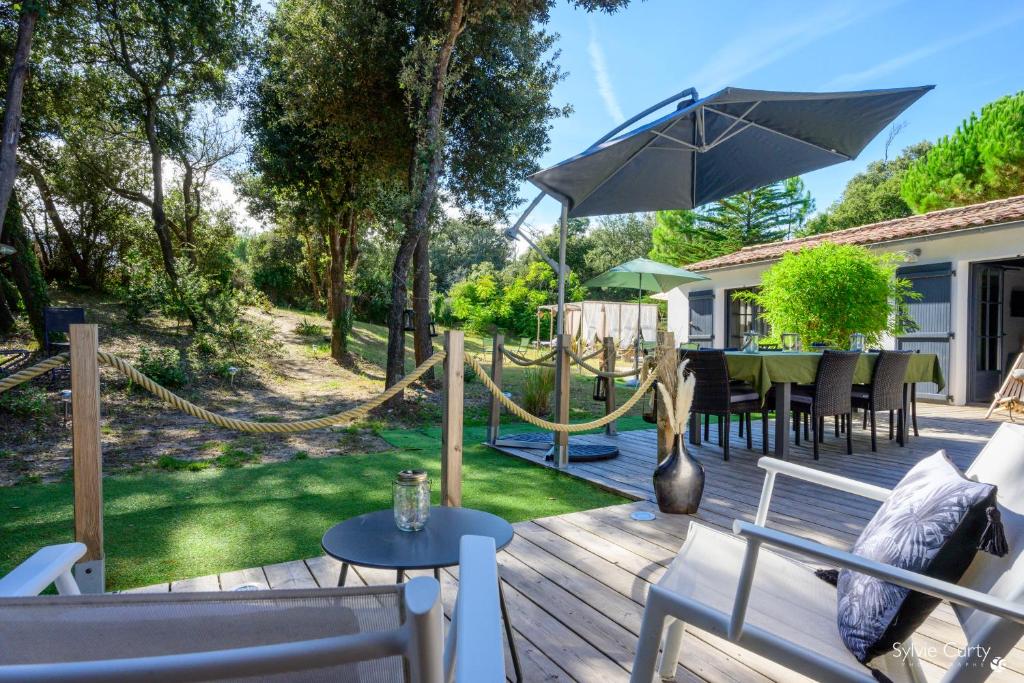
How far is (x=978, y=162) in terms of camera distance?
16312 millimetres

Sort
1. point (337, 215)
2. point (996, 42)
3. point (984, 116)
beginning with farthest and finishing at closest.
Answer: point (996, 42) → point (984, 116) → point (337, 215)

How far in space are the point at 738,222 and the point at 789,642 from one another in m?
23.0

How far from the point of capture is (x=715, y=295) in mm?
12414

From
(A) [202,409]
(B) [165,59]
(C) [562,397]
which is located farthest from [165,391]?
(B) [165,59]

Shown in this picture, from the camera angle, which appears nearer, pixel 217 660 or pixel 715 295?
pixel 217 660

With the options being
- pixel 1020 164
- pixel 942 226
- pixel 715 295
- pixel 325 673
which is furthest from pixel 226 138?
pixel 1020 164

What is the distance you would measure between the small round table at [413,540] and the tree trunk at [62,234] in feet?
43.7

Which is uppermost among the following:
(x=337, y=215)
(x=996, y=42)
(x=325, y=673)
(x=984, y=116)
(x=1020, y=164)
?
(x=996, y=42)

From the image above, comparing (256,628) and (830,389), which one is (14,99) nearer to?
(256,628)

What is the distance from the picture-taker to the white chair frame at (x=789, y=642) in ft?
3.52

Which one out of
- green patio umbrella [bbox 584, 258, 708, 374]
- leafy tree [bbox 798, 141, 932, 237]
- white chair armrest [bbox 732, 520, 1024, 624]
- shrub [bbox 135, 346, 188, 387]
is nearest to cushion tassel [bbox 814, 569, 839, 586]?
white chair armrest [bbox 732, 520, 1024, 624]

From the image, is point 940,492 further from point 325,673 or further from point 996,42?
point 996,42

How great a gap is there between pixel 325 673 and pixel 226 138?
47.8ft

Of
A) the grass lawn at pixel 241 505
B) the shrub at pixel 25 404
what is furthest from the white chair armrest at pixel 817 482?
the shrub at pixel 25 404
